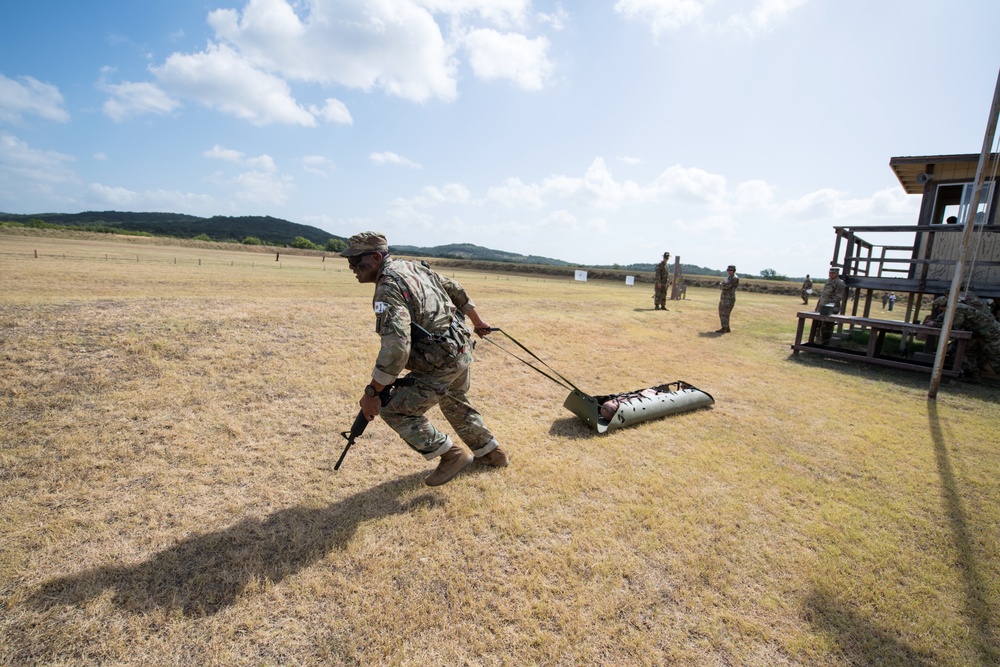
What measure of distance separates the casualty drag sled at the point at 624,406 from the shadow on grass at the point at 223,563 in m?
2.49

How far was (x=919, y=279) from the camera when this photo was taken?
11.5 m

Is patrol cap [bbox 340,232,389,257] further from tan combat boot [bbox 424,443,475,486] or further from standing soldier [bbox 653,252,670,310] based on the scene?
standing soldier [bbox 653,252,670,310]

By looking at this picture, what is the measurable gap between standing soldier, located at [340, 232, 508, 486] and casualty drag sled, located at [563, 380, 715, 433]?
6.77 feet

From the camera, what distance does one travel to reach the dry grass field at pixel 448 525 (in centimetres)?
263

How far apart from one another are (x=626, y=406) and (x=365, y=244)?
13.0 feet

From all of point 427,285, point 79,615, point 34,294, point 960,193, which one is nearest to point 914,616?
point 427,285

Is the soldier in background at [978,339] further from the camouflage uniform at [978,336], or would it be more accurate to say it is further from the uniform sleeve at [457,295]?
the uniform sleeve at [457,295]

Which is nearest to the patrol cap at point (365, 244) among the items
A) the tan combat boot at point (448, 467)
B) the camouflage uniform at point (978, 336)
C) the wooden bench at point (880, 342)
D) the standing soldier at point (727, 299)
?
the tan combat boot at point (448, 467)

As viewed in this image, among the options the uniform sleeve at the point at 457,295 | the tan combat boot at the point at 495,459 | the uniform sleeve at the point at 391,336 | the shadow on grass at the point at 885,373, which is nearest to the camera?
the uniform sleeve at the point at 391,336

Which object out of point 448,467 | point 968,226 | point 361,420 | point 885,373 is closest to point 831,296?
point 885,373

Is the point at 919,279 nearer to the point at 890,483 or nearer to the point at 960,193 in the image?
the point at 960,193

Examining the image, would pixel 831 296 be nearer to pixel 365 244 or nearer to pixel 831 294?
pixel 831 294

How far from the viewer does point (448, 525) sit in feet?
12.0

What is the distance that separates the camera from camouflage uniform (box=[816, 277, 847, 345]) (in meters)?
11.9
